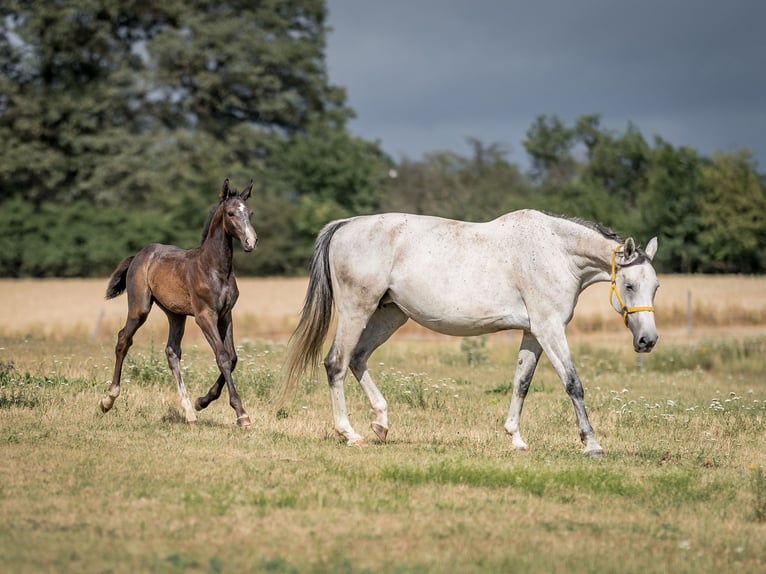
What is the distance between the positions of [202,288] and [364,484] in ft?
11.8

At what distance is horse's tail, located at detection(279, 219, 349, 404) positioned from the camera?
1026 centimetres

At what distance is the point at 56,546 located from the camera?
5707mm

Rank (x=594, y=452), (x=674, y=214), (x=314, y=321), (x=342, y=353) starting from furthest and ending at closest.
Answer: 1. (x=674, y=214)
2. (x=314, y=321)
3. (x=342, y=353)
4. (x=594, y=452)

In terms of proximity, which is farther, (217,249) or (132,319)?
(132,319)

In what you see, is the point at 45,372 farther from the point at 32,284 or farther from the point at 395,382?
the point at 32,284

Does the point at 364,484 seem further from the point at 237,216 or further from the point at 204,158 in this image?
the point at 204,158

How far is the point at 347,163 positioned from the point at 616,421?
43.1 m

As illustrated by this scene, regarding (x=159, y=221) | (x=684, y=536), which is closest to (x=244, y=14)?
(x=159, y=221)

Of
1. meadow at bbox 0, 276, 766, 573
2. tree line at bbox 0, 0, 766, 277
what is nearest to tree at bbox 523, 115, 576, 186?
tree line at bbox 0, 0, 766, 277

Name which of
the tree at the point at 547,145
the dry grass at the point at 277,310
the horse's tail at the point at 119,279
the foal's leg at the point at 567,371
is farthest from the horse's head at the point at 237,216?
the tree at the point at 547,145

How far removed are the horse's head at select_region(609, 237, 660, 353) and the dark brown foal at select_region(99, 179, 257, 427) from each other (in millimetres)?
3650

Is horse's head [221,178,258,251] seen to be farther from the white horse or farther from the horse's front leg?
the horse's front leg

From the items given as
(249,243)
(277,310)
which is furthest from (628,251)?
(277,310)

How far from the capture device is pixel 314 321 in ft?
33.7
